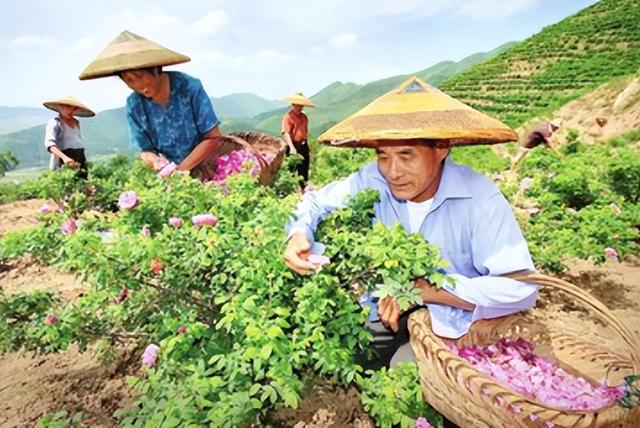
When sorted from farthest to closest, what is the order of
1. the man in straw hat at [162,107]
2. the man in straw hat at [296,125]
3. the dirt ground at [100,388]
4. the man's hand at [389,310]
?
the man in straw hat at [296,125] → the man in straw hat at [162,107] → the dirt ground at [100,388] → the man's hand at [389,310]

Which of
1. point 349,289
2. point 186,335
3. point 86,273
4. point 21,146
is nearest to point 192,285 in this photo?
point 186,335

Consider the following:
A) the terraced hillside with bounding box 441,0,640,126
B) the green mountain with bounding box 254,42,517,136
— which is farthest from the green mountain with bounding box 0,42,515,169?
the terraced hillside with bounding box 441,0,640,126

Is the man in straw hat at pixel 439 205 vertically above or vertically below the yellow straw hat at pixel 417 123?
below

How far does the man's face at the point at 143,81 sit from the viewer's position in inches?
105

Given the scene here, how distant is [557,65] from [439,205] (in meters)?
40.9

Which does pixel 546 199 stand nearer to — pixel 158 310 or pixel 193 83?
pixel 193 83

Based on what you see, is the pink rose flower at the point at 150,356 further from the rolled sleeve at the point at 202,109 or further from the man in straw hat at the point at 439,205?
the rolled sleeve at the point at 202,109

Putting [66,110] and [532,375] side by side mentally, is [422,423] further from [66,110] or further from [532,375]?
[66,110]

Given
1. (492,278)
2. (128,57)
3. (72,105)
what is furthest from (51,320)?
(72,105)

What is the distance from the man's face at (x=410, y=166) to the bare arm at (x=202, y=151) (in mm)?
1475

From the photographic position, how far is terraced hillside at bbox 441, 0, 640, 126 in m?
29.6

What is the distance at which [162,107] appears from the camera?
284 centimetres

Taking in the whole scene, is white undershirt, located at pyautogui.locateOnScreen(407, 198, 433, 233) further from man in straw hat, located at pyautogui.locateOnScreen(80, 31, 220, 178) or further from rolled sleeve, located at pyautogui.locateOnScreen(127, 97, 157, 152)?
rolled sleeve, located at pyautogui.locateOnScreen(127, 97, 157, 152)

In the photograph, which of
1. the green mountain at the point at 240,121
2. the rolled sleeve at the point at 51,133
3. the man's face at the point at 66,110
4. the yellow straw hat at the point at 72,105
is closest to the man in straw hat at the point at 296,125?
the yellow straw hat at the point at 72,105
